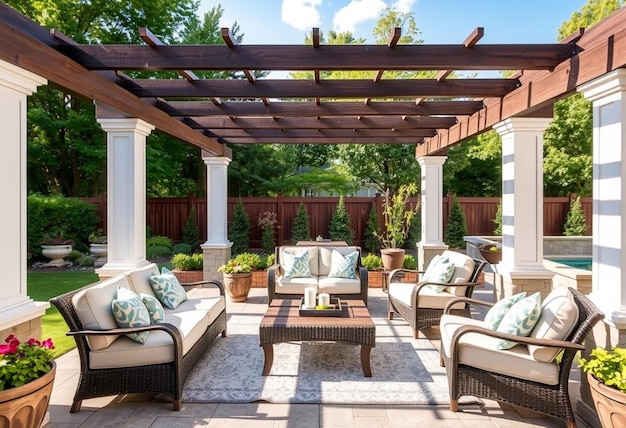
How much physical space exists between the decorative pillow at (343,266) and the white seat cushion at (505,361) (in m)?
2.73

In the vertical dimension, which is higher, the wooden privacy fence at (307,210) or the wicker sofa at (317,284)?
the wooden privacy fence at (307,210)

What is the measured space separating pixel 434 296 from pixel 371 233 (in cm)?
727

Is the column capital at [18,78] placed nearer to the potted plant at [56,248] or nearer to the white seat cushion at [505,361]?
the white seat cushion at [505,361]

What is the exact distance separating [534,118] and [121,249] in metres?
Result: 5.60

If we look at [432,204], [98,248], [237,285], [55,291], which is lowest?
[55,291]

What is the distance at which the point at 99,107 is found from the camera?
4.89m

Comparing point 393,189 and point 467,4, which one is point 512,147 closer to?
point 467,4

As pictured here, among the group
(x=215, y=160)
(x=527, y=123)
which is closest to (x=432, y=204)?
(x=527, y=123)

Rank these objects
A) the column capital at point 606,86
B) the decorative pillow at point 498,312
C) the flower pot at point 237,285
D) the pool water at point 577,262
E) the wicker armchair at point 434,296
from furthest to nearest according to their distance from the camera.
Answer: the pool water at point 577,262 → the flower pot at point 237,285 → the wicker armchair at point 434,296 → the decorative pillow at point 498,312 → the column capital at point 606,86

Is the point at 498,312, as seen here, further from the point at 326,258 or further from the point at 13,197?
the point at 13,197

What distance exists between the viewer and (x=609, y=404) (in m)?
2.32

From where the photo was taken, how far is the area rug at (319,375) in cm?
331

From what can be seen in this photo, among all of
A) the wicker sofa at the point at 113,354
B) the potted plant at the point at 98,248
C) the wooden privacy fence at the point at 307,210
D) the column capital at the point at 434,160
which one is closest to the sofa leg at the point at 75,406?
the wicker sofa at the point at 113,354

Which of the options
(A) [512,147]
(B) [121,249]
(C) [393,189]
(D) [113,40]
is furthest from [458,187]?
(B) [121,249]
